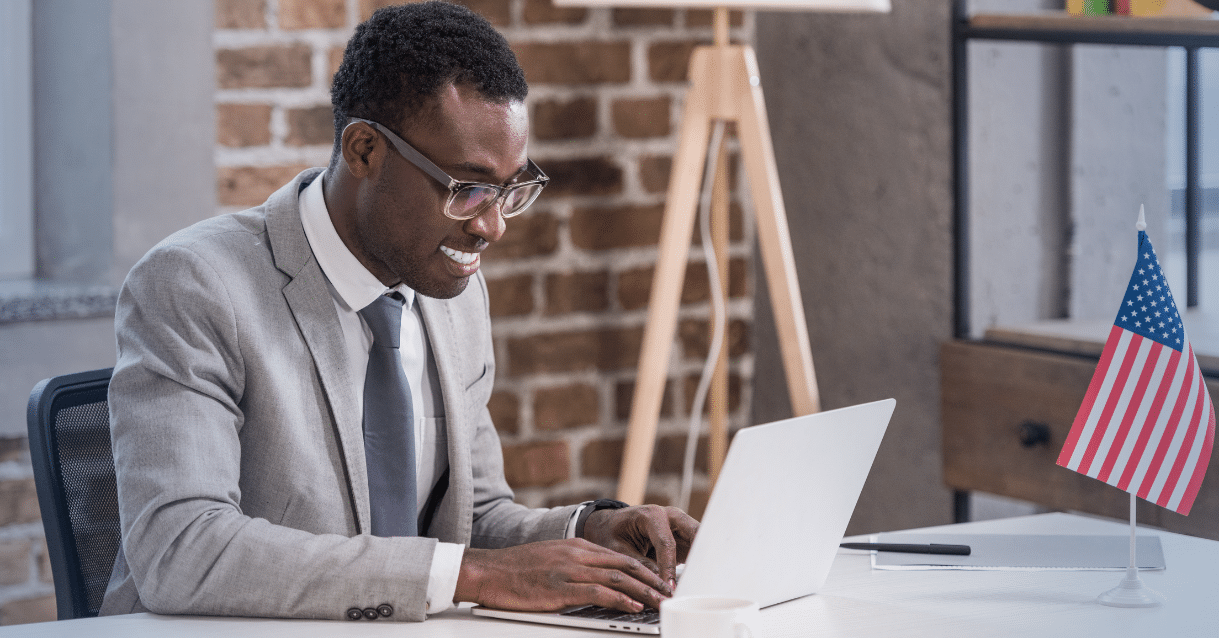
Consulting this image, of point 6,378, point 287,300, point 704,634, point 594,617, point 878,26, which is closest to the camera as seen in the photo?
point 704,634

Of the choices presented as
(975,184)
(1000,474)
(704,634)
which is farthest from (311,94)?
(704,634)

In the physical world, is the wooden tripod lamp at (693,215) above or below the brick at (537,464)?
above

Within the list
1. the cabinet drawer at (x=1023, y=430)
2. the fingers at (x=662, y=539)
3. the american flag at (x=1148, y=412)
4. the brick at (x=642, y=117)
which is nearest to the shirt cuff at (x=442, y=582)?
the fingers at (x=662, y=539)

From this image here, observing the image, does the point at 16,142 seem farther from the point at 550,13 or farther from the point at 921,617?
the point at 921,617

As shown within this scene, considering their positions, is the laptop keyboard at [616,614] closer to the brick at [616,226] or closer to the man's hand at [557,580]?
the man's hand at [557,580]

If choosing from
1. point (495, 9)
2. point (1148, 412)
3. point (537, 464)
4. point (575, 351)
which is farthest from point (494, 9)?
point (1148, 412)

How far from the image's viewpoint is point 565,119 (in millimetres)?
2717

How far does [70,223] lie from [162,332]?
1258 mm

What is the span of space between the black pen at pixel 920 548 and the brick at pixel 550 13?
1.48m

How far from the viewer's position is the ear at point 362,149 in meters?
1.50

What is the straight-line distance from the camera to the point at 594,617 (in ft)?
4.08

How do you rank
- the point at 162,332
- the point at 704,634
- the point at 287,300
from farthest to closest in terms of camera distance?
the point at 287,300 < the point at 162,332 < the point at 704,634

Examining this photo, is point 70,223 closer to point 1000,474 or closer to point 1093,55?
point 1000,474

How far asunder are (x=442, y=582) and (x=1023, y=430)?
1.38 metres
